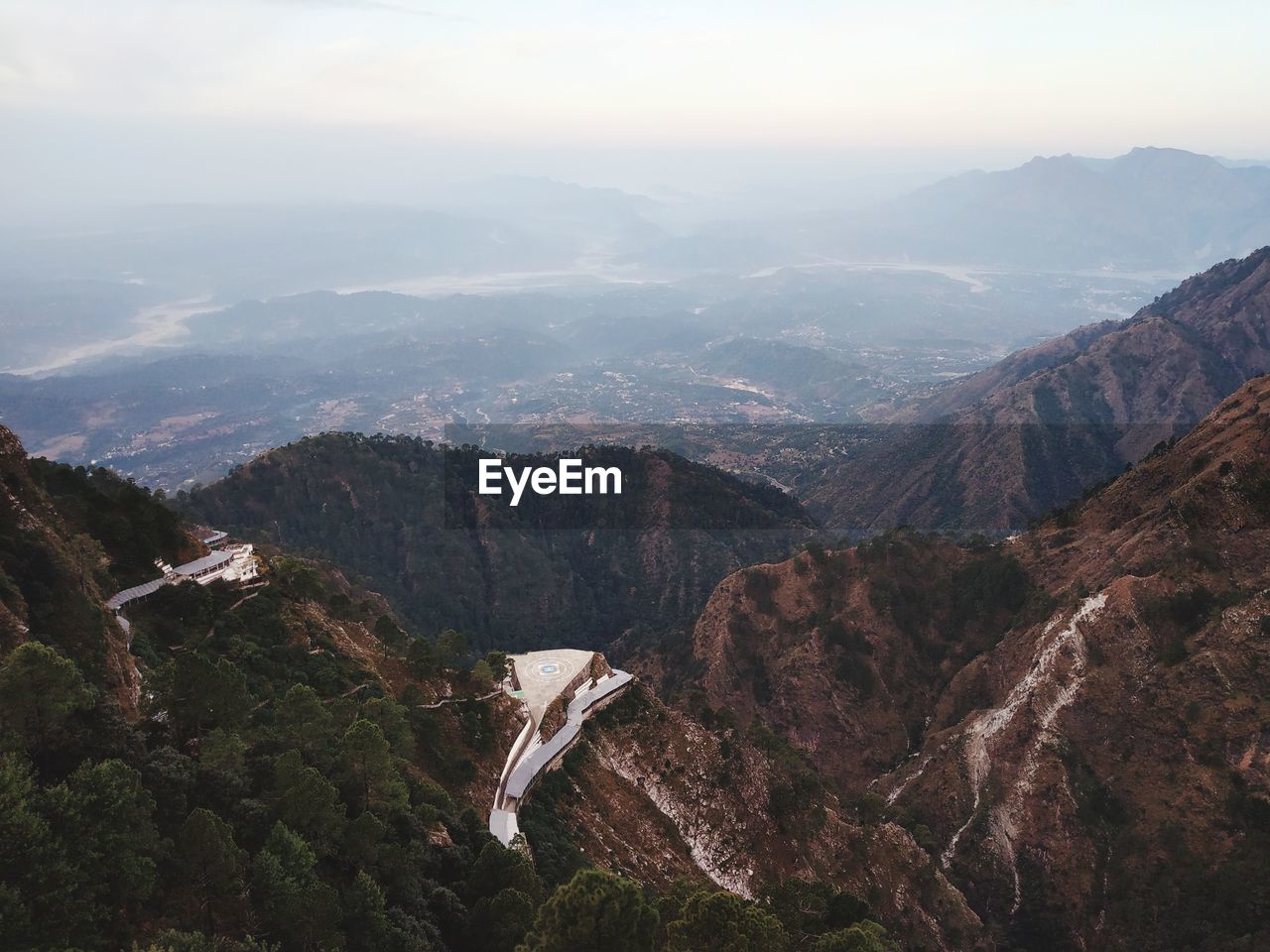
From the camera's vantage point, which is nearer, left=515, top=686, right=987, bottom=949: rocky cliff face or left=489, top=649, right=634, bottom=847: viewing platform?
left=489, top=649, right=634, bottom=847: viewing platform

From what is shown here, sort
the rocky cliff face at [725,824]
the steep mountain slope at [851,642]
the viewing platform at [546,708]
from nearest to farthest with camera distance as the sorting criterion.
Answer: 1. the viewing platform at [546,708]
2. the rocky cliff face at [725,824]
3. the steep mountain slope at [851,642]

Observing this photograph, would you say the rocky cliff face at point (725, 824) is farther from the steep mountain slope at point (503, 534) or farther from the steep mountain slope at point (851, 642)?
the steep mountain slope at point (503, 534)

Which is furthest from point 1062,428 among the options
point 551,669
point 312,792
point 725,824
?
point 312,792

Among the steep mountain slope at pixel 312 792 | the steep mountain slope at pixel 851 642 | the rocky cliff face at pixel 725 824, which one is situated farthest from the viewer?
the steep mountain slope at pixel 851 642

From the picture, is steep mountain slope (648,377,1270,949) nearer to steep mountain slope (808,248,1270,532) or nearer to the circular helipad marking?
the circular helipad marking

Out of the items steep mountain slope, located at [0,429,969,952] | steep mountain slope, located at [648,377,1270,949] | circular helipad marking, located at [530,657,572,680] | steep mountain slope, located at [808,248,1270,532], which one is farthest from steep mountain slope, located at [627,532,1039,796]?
steep mountain slope, located at [808,248,1270,532]

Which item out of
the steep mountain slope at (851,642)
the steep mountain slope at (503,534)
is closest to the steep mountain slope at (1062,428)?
the steep mountain slope at (503,534)

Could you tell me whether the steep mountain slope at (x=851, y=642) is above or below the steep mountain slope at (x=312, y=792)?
below
